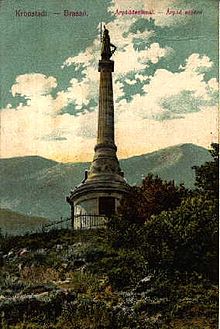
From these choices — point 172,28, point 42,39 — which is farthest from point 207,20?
point 42,39

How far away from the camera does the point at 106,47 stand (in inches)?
484

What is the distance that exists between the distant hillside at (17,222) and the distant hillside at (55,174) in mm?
101

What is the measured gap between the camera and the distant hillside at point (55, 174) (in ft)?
39.2

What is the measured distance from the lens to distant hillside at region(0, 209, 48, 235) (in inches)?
472

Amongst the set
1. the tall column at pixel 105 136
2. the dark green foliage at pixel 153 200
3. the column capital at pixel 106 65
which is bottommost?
the dark green foliage at pixel 153 200

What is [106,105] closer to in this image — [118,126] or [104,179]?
[118,126]

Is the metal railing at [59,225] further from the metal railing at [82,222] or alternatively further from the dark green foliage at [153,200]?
the dark green foliage at [153,200]

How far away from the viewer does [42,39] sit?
11945mm

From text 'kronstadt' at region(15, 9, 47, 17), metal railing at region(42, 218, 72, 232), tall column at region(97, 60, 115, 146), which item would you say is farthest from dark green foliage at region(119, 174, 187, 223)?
text 'kronstadt' at region(15, 9, 47, 17)

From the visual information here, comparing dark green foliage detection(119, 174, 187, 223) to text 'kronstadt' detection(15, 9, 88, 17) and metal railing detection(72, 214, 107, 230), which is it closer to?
metal railing detection(72, 214, 107, 230)

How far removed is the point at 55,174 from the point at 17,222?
1.01 metres

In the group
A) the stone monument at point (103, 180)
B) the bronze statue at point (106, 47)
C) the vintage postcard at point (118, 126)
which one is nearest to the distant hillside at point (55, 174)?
the vintage postcard at point (118, 126)

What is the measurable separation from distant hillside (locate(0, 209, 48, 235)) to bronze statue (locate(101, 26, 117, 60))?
9.40ft

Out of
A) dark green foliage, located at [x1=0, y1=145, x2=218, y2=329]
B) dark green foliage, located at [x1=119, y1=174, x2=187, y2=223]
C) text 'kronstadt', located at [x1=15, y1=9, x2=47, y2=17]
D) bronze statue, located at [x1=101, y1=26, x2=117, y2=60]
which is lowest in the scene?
dark green foliage, located at [x1=0, y1=145, x2=218, y2=329]
